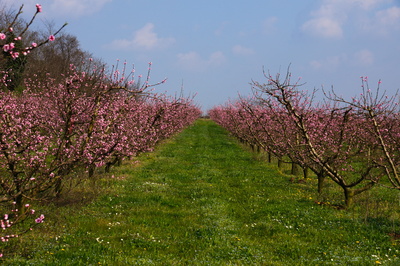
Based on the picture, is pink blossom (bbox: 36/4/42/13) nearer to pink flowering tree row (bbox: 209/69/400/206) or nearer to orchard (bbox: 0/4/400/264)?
orchard (bbox: 0/4/400/264)

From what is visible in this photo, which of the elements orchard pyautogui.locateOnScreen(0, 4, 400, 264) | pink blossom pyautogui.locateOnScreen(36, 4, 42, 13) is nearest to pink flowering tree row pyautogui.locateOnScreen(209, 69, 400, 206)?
orchard pyautogui.locateOnScreen(0, 4, 400, 264)

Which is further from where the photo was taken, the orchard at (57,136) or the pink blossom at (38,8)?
the orchard at (57,136)

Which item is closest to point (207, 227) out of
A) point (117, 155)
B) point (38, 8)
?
point (117, 155)

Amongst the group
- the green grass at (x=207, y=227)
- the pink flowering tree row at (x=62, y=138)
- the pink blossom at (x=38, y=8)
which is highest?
the pink blossom at (x=38, y=8)

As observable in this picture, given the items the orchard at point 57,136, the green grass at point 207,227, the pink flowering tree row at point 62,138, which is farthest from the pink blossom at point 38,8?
the green grass at point 207,227

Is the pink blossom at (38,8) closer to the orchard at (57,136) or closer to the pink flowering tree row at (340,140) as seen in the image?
the orchard at (57,136)

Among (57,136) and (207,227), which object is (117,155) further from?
(207,227)

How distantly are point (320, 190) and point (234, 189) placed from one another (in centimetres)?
412

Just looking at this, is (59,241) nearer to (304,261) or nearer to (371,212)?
(304,261)

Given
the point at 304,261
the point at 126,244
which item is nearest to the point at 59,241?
the point at 126,244

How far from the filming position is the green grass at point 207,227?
8.59 meters

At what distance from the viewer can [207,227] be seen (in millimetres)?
11078

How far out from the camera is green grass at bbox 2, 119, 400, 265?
28.2 feet

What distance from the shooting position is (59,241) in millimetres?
9211
